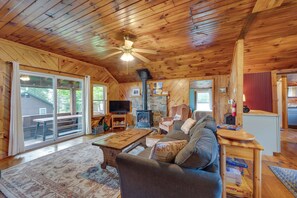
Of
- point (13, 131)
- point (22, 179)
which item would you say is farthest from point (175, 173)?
point (13, 131)

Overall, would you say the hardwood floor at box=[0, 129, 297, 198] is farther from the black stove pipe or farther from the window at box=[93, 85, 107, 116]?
the black stove pipe

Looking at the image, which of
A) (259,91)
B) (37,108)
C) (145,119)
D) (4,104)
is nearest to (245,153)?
(259,91)

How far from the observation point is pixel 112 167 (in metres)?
2.49

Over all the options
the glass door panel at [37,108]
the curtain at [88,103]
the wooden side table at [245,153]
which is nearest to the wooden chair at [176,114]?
the curtain at [88,103]

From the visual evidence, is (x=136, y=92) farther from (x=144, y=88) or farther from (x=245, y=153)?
(x=245, y=153)

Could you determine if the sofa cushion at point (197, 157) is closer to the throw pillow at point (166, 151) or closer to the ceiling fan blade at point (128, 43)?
the throw pillow at point (166, 151)

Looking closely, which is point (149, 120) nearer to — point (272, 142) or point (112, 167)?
point (112, 167)

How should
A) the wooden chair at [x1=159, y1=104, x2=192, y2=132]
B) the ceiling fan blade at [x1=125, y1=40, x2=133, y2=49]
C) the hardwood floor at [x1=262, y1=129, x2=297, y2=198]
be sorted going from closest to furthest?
the hardwood floor at [x1=262, y1=129, x2=297, y2=198] < the ceiling fan blade at [x1=125, y1=40, x2=133, y2=49] < the wooden chair at [x1=159, y1=104, x2=192, y2=132]

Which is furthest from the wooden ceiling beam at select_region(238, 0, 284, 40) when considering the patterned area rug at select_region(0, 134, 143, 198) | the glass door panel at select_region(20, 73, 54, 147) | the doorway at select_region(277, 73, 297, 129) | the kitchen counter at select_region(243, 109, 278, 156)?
the glass door panel at select_region(20, 73, 54, 147)

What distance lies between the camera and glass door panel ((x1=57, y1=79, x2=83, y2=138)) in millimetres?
4379

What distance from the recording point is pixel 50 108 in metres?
4.11

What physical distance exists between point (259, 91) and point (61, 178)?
591 centimetres

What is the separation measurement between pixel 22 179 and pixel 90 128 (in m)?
2.93

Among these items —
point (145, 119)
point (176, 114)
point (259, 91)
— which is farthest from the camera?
point (145, 119)
